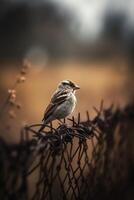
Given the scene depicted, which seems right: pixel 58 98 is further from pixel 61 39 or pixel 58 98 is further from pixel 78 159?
pixel 61 39

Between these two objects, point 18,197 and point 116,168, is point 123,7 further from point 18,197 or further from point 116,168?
point 18,197

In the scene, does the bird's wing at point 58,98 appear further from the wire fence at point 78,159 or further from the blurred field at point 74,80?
the blurred field at point 74,80

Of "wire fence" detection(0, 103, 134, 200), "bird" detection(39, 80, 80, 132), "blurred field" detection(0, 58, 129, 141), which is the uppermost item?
"blurred field" detection(0, 58, 129, 141)

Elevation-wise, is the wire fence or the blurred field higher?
the blurred field

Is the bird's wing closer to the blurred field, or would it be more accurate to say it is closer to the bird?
the bird

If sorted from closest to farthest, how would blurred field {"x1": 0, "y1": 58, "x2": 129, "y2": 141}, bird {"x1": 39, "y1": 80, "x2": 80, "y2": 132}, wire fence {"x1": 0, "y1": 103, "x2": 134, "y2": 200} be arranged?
wire fence {"x1": 0, "y1": 103, "x2": 134, "y2": 200} → bird {"x1": 39, "y1": 80, "x2": 80, "y2": 132} → blurred field {"x1": 0, "y1": 58, "x2": 129, "y2": 141}

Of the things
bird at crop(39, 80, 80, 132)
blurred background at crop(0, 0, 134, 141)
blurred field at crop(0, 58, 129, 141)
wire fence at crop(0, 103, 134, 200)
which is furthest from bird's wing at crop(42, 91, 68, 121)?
blurred background at crop(0, 0, 134, 141)

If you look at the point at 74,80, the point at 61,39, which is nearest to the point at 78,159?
the point at 74,80
